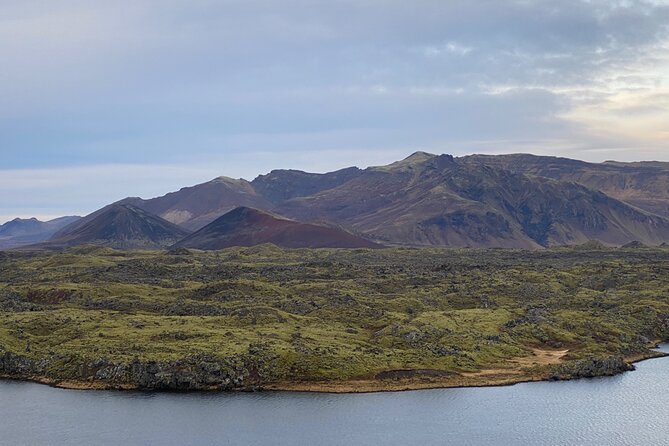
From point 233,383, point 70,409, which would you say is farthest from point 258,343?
point 70,409

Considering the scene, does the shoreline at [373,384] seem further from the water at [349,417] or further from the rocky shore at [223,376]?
the water at [349,417]

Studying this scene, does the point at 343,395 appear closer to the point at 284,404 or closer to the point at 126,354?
the point at 284,404

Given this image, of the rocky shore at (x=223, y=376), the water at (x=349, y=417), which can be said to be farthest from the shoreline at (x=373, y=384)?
the water at (x=349, y=417)

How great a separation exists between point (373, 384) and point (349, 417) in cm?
2067

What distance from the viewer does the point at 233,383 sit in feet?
446

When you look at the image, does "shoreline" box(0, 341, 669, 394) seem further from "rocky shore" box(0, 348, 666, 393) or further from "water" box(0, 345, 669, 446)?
"water" box(0, 345, 669, 446)

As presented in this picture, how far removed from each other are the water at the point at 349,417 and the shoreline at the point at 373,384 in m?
2.63

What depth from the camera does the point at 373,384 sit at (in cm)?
13725

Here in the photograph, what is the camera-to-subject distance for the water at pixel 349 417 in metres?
108

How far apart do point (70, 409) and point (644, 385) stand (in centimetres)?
10444

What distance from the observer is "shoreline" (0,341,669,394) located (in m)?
135

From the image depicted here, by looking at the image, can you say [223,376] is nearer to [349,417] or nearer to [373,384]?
[373,384]

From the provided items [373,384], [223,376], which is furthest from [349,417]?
[223,376]

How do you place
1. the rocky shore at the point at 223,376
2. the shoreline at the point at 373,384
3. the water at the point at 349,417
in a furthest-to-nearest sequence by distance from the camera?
the rocky shore at the point at 223,376 → the shoreline at the point at 373,384 → the water at the point at 349,417
